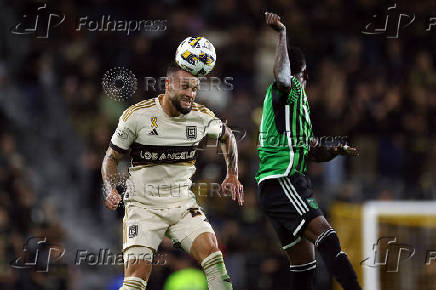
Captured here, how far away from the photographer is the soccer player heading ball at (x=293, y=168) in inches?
270

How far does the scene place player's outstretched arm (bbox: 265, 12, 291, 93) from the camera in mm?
6719

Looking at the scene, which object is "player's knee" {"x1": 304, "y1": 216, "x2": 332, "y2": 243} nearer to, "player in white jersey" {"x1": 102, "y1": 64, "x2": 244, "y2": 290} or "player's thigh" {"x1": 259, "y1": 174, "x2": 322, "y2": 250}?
"player's thigh" {"x1": 259, "y1": 174, "x2": 322, "y2": 250}

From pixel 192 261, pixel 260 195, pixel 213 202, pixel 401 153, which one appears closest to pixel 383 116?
pixel 401 153

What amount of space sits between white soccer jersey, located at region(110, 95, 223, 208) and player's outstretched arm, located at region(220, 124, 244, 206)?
340 millimetres

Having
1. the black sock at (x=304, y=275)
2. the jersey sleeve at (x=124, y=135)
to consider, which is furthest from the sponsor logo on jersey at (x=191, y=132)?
the black sock at (x=304, y=275)

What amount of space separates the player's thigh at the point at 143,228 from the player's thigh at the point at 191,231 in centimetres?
10

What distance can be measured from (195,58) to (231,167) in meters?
1.01

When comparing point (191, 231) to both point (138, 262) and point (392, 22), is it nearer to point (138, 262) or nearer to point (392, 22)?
point (138, 262)

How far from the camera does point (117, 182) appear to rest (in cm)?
707

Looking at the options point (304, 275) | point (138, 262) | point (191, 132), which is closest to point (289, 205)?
point (304, 275)

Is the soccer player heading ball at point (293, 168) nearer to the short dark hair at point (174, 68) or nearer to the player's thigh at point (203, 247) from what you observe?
the player's thigh at point (203, 247)

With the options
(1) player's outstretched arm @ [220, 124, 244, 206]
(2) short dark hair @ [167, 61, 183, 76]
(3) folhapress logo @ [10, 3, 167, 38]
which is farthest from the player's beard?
(3) folhapress logo @ [10, 3, 167, 38]

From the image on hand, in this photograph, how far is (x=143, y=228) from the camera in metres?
6.97

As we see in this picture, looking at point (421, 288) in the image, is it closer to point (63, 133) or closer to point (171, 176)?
point (171, 176)
